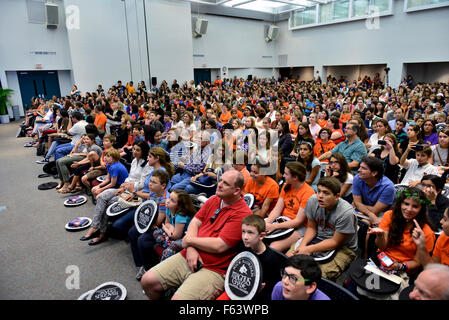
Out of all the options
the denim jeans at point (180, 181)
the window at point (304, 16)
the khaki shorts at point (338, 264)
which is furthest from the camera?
the window at point (304, 16)

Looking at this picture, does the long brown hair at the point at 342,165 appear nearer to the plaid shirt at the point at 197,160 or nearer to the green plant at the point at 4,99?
the plaid shirt at the point at 197,160

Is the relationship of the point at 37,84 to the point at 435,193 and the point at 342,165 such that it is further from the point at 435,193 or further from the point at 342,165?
the point at 435,193

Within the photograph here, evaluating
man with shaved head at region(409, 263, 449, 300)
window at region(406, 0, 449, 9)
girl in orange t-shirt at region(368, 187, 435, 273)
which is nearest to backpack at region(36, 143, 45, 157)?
girl in orange t-shirt at region(368, 187, 435, 273)

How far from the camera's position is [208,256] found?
7.37 feet

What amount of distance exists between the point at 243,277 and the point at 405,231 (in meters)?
1.41

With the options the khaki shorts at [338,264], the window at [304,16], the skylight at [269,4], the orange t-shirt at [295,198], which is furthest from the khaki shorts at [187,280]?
the window at [304,16]

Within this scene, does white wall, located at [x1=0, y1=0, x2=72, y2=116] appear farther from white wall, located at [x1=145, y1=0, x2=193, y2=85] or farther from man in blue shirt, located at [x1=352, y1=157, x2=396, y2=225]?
man in blue shirt, located at [x1=352, y1=157, x2=396, y2=225]

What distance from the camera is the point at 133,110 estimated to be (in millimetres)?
8508

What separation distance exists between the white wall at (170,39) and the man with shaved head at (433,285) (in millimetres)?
16605

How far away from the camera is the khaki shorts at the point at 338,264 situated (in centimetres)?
229

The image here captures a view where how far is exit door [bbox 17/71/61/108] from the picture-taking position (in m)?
14.4

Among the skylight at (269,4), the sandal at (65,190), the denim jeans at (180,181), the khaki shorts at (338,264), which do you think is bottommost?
the sandal at (65,190)

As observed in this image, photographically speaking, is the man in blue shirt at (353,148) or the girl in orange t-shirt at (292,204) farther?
the man in blue shirt at (353,148)
